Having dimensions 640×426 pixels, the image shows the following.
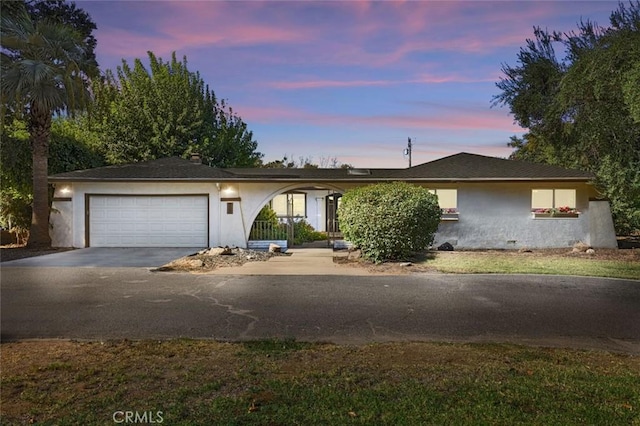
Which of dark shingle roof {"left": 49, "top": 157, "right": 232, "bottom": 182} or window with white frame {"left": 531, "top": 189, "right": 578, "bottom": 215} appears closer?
dark shingle roof {"left": 49, "top": 157, "right": 232, "bottom": 182}

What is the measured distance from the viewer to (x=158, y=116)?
1069 inches

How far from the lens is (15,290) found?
9.58 meters

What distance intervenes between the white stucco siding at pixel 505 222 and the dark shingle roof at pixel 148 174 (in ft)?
27.7

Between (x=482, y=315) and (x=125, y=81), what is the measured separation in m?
26.6

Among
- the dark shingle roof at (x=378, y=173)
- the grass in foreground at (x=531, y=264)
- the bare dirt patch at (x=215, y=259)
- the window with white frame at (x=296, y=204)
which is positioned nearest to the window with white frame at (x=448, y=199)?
the dark shingle roof at (x=378, y=173)

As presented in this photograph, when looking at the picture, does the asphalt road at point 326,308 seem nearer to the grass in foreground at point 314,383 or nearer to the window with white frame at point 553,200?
the grass in foreground at point 314,383

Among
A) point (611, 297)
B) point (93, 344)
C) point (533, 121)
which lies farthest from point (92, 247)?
point (533, 121)

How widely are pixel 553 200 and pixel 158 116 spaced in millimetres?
20246

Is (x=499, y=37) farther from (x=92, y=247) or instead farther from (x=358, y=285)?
(x=92, y=247)

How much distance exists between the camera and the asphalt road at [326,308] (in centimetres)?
654

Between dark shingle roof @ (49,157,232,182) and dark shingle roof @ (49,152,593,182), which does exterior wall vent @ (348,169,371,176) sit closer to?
dark shingle roof @ (49,152,593,182)

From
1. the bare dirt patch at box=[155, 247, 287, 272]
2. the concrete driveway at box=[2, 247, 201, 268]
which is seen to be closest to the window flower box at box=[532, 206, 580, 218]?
the bare dirt patch at box=[155, 247, 287, 272]

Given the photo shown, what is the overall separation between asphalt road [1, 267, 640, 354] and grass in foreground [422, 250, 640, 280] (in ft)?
2.69

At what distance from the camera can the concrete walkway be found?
12.2 metres
